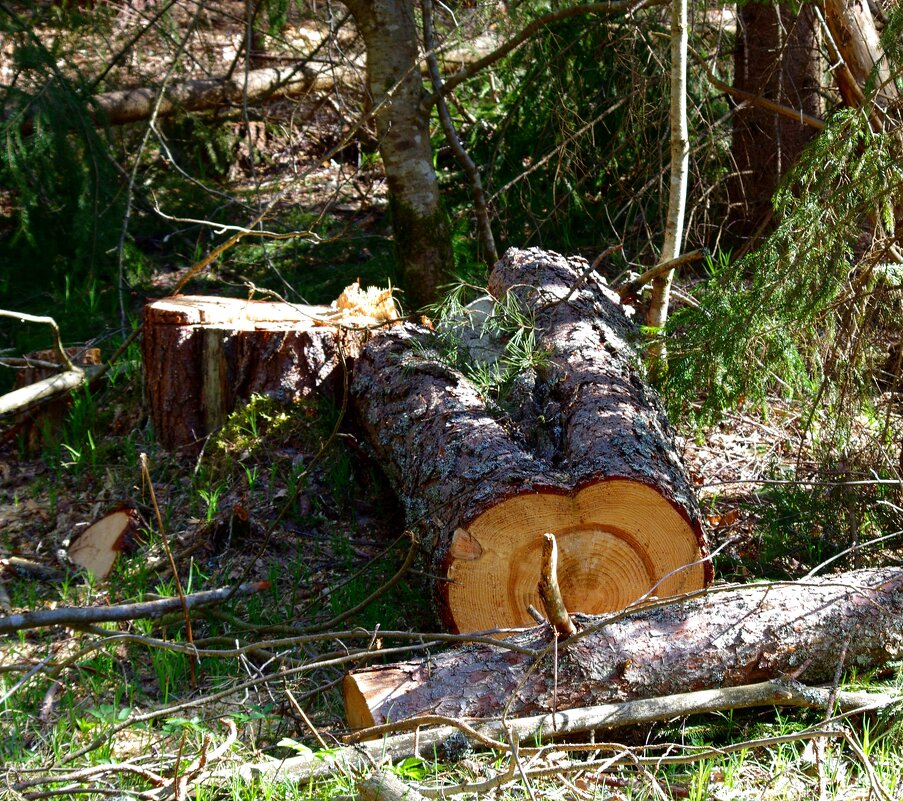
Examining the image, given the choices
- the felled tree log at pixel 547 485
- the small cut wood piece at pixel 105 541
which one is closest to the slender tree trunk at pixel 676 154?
the felled tree log at pixel 547 485

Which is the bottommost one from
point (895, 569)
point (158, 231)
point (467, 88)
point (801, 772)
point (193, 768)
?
point (801, 772)

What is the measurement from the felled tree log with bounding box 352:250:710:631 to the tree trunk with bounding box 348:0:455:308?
1800 millimetres

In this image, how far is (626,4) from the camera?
17.2 feet

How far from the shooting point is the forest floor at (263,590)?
252cm

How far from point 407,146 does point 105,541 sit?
297 cm

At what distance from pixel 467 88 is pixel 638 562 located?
19.0 feet

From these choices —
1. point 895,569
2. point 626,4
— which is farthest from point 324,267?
point 895,569

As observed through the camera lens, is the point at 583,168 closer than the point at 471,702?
No

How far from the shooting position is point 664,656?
9.02ft

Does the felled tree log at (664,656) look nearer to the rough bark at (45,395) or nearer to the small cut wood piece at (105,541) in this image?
the small cut wood piece at (105,541)

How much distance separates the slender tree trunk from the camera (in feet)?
14.1

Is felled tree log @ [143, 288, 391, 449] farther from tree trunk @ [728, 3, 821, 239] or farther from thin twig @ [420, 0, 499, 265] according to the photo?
tree trunk @ [728, 3, 821, 239]

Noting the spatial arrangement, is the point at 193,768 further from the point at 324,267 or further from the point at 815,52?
the point at 815,52

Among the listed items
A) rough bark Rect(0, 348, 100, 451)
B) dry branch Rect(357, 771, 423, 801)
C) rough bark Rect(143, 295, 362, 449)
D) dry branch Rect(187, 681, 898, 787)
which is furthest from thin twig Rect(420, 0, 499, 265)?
dry branch Rect(357, 771, 423, 801)
